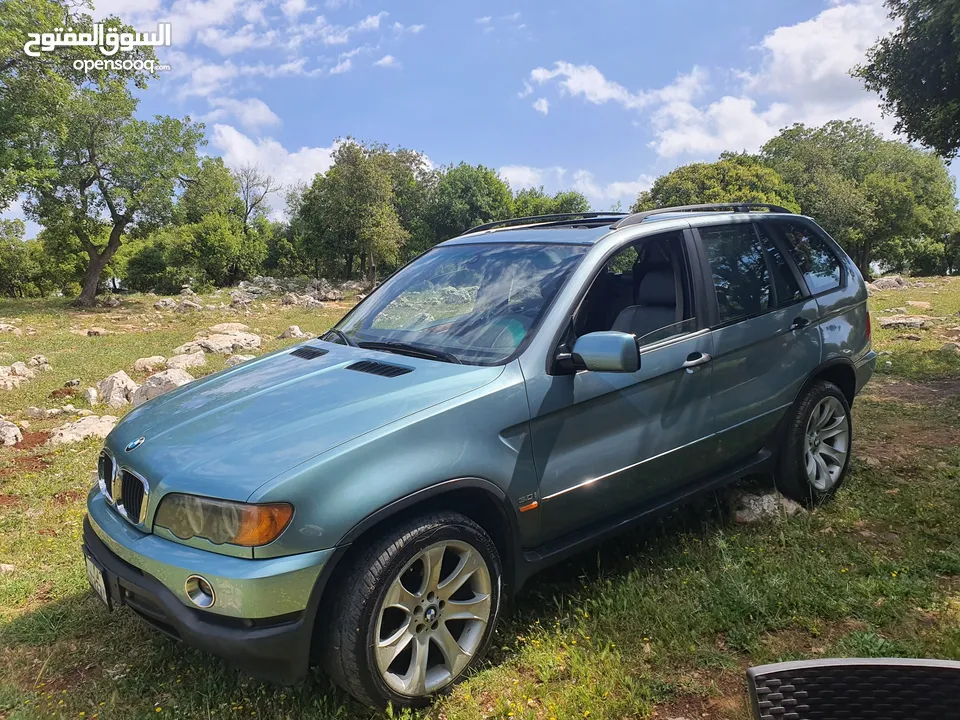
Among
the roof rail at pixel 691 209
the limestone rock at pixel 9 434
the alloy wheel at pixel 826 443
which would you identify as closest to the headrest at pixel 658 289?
the roof rail at pixel 691 209

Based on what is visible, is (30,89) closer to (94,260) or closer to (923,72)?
(94,260)

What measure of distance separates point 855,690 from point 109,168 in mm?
26417

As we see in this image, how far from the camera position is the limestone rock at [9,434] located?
6932 millimetres

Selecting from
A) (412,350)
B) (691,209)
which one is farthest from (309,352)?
(691,209)

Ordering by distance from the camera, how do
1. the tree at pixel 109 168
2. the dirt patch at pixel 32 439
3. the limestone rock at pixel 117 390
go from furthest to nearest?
1. the tree at pixel 109 168
2. the limestone rock at pixel 117 390
3. the dirt patch at pixel 32 439

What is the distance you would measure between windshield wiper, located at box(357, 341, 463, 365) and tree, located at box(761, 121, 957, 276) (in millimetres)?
43280

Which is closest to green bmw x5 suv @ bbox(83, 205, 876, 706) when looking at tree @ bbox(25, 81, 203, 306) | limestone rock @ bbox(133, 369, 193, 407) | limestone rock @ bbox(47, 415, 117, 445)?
limestone rock @ bbox(47, 415, 117, 445)

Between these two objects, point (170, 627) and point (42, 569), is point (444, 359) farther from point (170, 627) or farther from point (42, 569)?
point (42, 569)

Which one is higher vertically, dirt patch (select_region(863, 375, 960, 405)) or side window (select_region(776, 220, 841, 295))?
side window (select_region(776, 220, 841, 295))

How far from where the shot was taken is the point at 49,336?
53.3ft

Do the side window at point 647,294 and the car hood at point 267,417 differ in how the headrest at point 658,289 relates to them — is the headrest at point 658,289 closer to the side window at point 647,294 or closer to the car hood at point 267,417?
the side window at point 647,294

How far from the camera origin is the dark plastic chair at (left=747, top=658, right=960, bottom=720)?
137 cm

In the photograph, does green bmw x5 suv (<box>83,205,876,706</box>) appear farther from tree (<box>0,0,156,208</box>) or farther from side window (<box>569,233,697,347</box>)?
tree (<box>0,0,156,208</box>)

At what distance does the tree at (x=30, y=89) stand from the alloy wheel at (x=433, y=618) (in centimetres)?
1977
